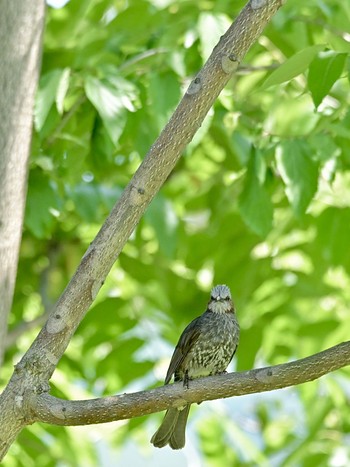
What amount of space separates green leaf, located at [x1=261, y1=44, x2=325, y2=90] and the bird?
145cm

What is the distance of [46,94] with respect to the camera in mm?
4090

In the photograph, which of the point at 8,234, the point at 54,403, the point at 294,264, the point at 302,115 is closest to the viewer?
the point at 54,403

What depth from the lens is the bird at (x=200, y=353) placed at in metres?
4.47

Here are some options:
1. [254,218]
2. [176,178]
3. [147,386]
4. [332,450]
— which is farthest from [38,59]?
[332,450]

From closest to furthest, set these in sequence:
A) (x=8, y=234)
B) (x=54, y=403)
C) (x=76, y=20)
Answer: (x=54, y=403) → (x=8, y=234) → (x=76, y=20)

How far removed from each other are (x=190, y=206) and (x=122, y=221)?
3.57 m

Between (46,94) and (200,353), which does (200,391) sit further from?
(46,94)

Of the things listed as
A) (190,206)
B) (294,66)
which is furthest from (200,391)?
(190,206)

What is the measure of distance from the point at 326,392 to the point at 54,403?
11.3ft

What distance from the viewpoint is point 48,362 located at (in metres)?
2.92

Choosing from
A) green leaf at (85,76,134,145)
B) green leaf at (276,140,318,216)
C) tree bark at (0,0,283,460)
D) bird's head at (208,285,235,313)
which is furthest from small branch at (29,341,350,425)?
bird's head at (208,285,235,313)

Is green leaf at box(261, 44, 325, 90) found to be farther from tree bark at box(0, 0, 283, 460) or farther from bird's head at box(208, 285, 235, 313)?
bird's head at box(208, 285, 235, 313)

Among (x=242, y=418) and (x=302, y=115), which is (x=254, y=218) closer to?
(x=302, y=115)


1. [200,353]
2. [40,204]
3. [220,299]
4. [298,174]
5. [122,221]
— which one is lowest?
[200,353]
